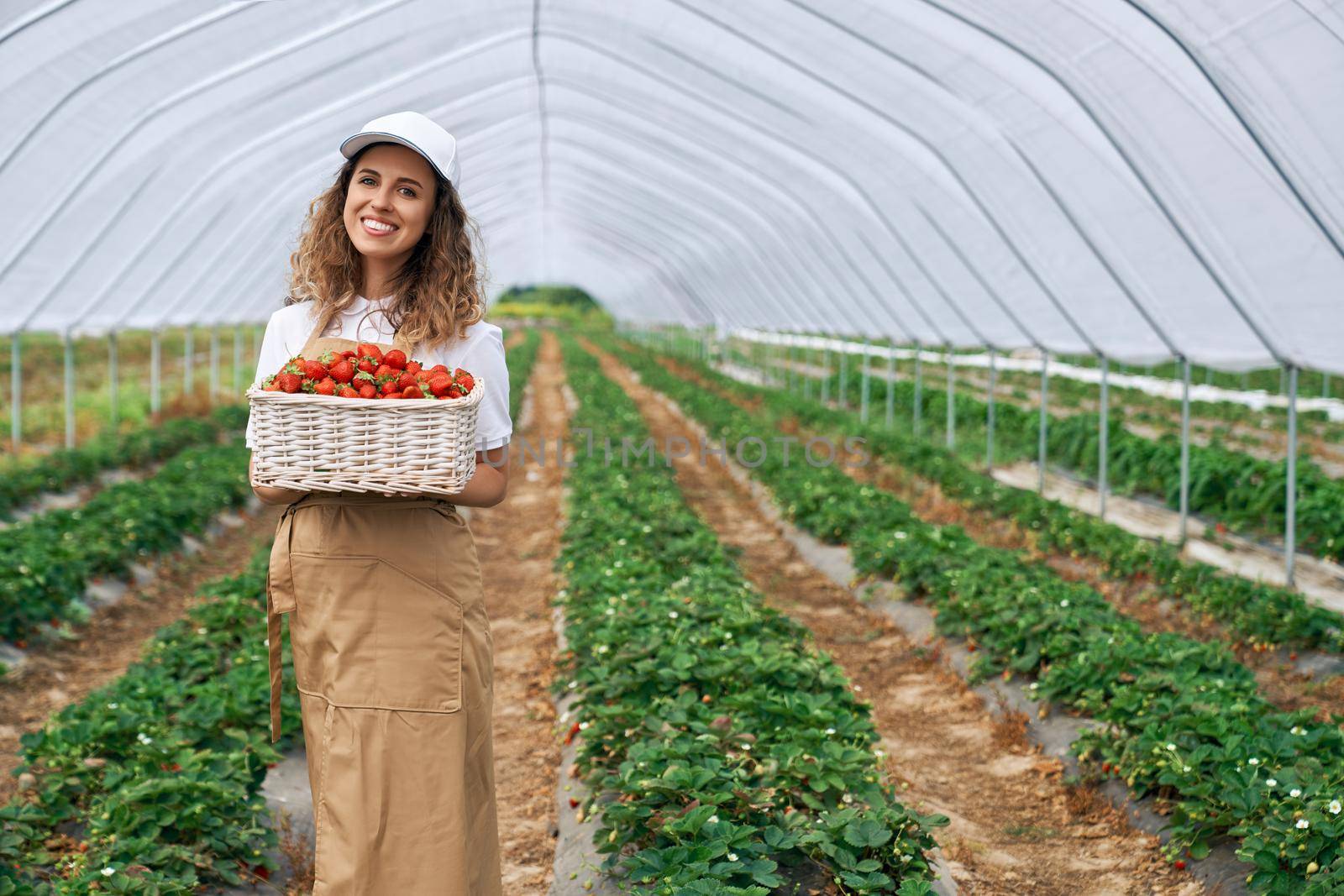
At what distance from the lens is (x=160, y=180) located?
10.5 metres

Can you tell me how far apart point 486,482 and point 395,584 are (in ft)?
0.82

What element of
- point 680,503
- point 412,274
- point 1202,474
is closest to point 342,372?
point 412,274

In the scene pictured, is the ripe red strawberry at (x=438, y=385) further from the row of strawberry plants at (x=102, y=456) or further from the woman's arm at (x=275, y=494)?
the row of strawberry plants at (x=102, y=456)

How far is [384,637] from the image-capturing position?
2.15m

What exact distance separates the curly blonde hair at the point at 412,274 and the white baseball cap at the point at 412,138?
0.05m

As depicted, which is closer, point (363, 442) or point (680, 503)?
point (363, 442)

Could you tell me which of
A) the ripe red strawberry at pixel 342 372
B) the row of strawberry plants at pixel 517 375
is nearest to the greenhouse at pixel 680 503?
the ripe red strawberry at pixel 342 372

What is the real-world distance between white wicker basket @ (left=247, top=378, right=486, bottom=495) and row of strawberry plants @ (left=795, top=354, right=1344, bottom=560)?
7.14 m

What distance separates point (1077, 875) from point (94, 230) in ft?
30.5

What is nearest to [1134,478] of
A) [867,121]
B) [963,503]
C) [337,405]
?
[963,503]

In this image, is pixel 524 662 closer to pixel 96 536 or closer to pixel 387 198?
pixel 96 536

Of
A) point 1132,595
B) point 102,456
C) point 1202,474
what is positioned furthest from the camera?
point 102,456

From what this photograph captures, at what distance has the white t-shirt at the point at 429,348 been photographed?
89.5 inches

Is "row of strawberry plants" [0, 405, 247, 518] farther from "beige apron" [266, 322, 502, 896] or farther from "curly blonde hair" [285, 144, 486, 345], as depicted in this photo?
"beige apron" [266, 322, 502, 896]
